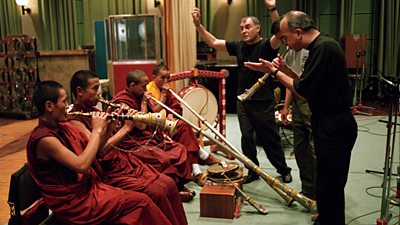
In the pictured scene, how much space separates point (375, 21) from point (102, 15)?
597cm

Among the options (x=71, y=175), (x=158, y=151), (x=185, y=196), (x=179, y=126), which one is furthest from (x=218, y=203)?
(x=71, y=175)

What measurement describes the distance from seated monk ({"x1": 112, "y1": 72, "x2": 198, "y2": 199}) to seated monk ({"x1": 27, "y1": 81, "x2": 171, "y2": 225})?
2.93 ft

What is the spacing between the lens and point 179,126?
3848 mm

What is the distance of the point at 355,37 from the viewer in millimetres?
7699

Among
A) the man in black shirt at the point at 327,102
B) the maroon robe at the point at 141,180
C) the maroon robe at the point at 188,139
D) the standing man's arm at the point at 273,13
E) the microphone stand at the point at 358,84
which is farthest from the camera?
the microphone stand at the point at 358,84

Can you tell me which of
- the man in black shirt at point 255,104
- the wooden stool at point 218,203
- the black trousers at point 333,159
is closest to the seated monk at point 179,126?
the man in black shirt at point 255,104

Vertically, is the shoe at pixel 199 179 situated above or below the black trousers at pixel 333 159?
below

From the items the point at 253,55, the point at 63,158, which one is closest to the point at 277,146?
the point at 253,55

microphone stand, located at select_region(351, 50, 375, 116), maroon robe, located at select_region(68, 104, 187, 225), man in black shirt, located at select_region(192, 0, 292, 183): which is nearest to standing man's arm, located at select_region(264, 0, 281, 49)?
man in black shirt, located at select_region(192, 0, 292, 183)

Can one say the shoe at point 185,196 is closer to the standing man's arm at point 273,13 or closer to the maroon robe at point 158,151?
the maroon robe at point 158,151

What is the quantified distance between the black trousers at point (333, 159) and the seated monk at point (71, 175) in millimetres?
980

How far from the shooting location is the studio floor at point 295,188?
3092 millimetres

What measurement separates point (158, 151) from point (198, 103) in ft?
5.01

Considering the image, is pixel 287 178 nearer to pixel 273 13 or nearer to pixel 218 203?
pixel 218 203
